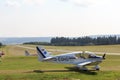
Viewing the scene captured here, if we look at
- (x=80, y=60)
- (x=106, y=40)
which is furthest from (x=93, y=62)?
(x=106, y=40)

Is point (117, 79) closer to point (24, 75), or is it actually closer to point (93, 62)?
point (93, 62)

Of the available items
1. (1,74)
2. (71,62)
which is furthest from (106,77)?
(1,74)

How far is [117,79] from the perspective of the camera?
33125mm

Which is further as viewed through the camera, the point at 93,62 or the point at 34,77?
the point at 93,62

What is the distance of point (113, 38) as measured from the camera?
18775 cm

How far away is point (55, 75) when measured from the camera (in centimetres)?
3384

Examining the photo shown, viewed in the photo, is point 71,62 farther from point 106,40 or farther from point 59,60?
point 106,40

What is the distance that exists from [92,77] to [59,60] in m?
6.71

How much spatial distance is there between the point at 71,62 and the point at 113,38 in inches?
5971

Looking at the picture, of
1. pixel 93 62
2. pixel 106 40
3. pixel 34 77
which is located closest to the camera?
pixel 34 77

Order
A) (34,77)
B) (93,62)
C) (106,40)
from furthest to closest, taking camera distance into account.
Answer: (106,40) < (93,62) < (34,77)

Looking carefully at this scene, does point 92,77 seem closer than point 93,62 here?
Yes

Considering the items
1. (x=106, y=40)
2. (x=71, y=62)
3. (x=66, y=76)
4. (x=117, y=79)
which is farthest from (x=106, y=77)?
(x=106, y=40)

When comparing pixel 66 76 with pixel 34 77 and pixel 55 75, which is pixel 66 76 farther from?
pixel 34 77
